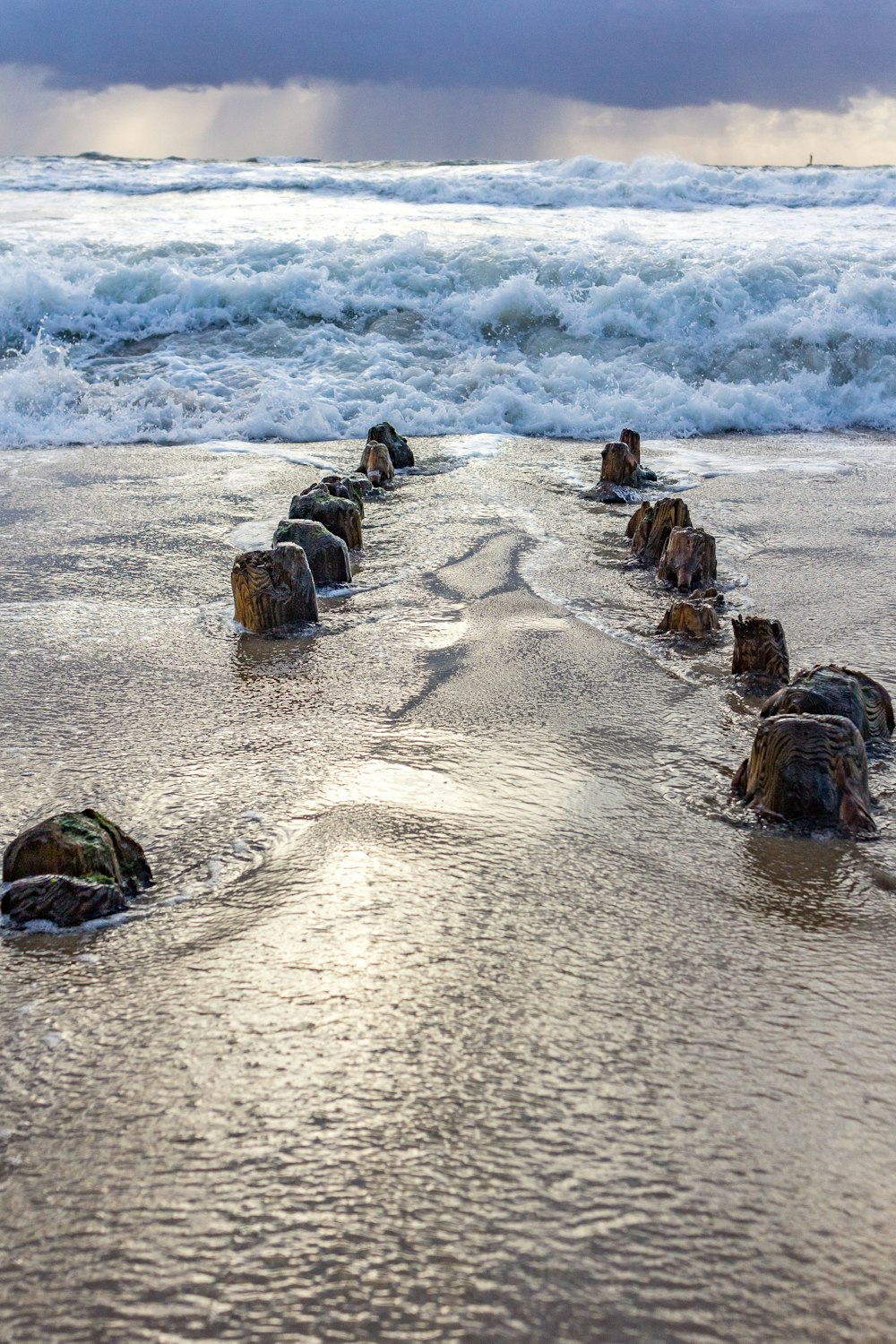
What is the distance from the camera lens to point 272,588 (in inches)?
161

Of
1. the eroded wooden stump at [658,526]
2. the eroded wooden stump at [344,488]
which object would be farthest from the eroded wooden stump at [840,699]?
the eroded wooden stump at [344,488]

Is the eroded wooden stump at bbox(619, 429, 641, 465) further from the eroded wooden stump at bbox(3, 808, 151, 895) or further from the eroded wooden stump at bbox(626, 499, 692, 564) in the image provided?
the eroded wooden stump at bbox(3, 808, 151, 895)

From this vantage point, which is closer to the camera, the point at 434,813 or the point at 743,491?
the point at 434,813

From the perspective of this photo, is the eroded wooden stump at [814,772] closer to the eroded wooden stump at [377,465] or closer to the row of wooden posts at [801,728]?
the row of wooden posts at [801,728]

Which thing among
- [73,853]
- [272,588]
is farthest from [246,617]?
[73,853]

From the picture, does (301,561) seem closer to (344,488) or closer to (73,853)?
(344,488)

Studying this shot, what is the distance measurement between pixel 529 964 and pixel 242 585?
7.83ft

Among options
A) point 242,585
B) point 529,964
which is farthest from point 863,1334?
point 242,585

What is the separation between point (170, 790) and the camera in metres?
2.82

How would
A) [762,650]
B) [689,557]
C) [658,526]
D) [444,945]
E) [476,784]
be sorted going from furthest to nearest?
[658,526] → [689,557] → [762,650] → [476,784] → [444,945]

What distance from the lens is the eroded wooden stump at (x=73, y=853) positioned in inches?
88.7

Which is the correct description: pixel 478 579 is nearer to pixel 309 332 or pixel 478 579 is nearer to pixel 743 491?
pixel 743 491

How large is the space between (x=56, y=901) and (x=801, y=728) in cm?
163

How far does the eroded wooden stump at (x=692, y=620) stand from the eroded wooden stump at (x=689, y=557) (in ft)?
1.79
